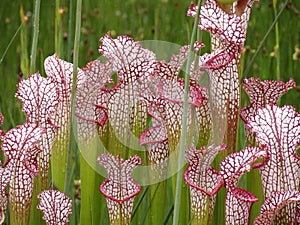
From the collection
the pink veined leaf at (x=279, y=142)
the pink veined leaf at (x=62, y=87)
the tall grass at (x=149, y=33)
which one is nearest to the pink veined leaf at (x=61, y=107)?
the pink veined leaf at (x=62, y=87)

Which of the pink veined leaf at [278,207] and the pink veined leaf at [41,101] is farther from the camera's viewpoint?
the pink veined leaf at [41,101]

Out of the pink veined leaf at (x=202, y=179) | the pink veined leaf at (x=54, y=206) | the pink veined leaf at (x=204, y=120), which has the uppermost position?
the pink veined leaf at (x=204, y=120)

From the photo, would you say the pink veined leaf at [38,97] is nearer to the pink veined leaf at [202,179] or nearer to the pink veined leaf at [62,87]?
the pink veined leaf at [62,87]

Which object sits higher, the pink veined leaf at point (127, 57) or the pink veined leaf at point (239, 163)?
the pink veined leaf at point (127, 57)

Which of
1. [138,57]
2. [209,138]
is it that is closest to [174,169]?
[209,138]

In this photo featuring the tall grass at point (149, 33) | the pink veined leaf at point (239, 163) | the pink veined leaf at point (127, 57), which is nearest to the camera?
the pink veined leaf at point (239, 163)
